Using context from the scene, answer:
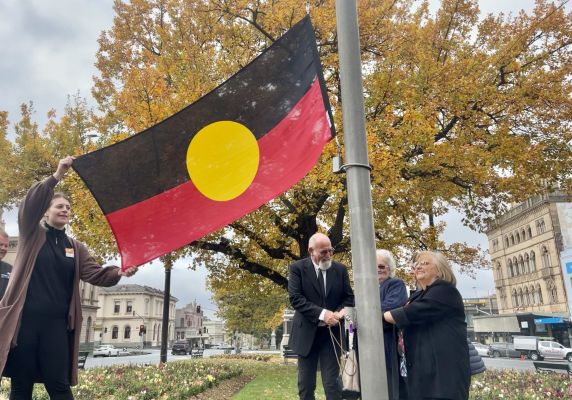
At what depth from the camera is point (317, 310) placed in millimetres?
4141

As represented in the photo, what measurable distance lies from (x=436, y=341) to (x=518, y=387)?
234 inches

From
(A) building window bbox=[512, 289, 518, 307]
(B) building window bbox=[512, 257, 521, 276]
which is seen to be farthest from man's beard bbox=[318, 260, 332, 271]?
(A) building window bbox=[512, 289, 518, 307]

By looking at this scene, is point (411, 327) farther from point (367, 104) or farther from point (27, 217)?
point (367, 104)

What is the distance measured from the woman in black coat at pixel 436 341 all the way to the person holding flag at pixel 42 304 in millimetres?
2418

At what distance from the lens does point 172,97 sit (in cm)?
1280

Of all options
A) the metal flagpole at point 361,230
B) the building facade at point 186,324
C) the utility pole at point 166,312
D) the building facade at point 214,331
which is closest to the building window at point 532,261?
the utility pole at point 166,312

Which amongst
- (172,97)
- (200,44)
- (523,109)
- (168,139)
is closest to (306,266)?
(168,139)

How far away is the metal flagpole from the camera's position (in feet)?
9.37

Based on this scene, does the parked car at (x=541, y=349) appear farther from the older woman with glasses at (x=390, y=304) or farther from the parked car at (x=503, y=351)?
the older woman with glasses at (x=390, y=304)

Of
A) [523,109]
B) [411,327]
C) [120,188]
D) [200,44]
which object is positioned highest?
[200,44]

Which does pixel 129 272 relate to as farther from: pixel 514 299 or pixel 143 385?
pixel 514 299

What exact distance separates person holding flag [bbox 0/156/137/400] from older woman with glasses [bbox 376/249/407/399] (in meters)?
2.39

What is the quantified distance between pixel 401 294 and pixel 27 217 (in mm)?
→ 3363

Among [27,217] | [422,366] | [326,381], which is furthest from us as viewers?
[326,381]
